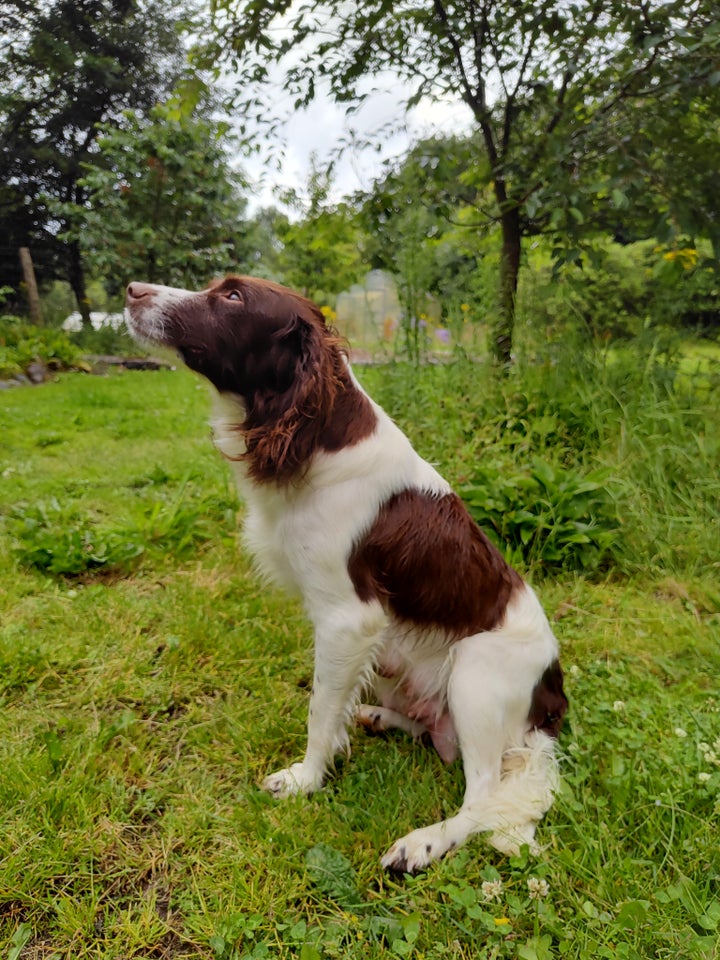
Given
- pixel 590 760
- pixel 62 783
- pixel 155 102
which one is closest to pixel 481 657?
pixel 590 760

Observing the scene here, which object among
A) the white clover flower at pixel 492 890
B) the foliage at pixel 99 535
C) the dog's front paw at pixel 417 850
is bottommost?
the dog's front paw at pixel 417 850

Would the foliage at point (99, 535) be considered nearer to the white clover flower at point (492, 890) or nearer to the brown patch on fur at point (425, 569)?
the brown patch on fur at point (425, 569)

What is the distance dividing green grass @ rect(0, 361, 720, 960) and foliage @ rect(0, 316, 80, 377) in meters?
5.20

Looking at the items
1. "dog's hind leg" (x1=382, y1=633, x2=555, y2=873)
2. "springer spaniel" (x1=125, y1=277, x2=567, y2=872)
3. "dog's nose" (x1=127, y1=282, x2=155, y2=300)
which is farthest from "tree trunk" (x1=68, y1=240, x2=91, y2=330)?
"dog's hind leg" (x1=382, y1=633, x2=555, y2=873)

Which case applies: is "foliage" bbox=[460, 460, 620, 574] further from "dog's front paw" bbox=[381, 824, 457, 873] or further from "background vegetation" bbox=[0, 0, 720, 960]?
"dog's front paw" bbox=[381, 824, 457, 873]

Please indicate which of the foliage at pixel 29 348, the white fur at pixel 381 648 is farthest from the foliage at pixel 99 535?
the foliage at pixel 29 348

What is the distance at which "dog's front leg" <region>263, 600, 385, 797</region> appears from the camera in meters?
1.65

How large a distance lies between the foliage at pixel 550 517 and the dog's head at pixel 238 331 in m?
1.57

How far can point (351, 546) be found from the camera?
5.39 ft

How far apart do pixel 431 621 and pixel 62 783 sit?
42.7 inches

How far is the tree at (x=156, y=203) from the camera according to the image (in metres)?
10.8

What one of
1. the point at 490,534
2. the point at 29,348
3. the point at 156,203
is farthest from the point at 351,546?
the point at 156,203

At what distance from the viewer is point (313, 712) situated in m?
1.72

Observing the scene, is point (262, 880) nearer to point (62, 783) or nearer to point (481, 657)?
point (62, 783)
